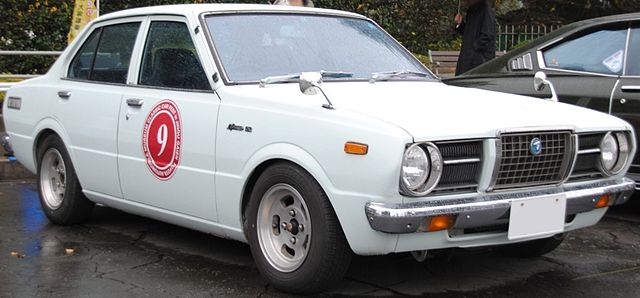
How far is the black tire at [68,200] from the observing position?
5.96m

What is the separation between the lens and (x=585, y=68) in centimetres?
666

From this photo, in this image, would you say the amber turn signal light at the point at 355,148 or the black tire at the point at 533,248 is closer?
the amber turn signal light at the point at 355,148

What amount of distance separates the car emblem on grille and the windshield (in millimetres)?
1253

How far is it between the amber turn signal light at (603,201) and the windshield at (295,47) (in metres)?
1.46

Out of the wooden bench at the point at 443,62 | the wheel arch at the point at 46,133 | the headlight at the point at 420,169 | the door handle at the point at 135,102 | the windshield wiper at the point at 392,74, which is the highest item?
the windshield wiper at the point at 392,74

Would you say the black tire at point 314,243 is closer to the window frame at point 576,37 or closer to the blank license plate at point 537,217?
the blank license plate at point 537,217

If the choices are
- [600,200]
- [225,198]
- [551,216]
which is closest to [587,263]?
[600,200]

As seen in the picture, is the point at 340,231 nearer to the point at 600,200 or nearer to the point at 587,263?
the point at 600,200

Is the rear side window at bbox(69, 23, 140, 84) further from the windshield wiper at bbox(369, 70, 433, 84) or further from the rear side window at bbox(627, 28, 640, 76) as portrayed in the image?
the rear side window at bbox(627, 28, 640, 76)

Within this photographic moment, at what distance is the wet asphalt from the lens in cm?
453

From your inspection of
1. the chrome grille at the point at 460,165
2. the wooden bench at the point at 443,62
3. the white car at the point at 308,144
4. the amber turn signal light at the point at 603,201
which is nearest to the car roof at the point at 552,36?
the white car at the point at 308,144

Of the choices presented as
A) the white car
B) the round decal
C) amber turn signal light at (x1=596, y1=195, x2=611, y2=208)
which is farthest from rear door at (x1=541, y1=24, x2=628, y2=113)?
the round decal

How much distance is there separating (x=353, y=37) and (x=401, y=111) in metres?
1.41

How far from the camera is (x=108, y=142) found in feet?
17.9
